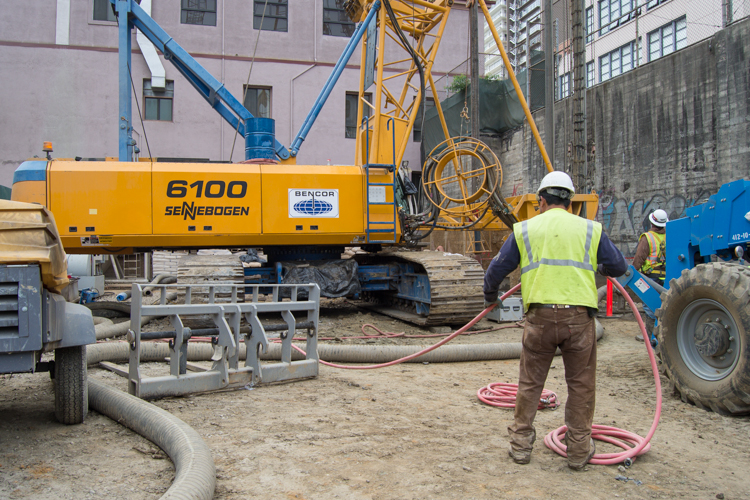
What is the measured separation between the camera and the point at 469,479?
3.46 m

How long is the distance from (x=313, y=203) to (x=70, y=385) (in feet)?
18.8

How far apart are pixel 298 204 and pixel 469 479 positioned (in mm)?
6684

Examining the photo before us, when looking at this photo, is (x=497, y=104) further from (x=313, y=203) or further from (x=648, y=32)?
(x=313, y=203)

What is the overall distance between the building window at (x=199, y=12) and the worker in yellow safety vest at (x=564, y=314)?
20118 mm

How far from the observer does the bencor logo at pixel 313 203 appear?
9531mm

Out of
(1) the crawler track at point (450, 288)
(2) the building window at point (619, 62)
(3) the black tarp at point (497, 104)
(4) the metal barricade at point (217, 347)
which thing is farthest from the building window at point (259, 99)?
(4) the metal barricade at point (217, 347)

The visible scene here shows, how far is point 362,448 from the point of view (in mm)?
3957

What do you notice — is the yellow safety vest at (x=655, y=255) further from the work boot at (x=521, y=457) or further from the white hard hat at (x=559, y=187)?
the work boot at (x=521, y=457)

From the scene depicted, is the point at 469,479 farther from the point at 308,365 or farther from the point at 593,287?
the point at 308,365

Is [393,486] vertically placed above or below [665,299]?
below

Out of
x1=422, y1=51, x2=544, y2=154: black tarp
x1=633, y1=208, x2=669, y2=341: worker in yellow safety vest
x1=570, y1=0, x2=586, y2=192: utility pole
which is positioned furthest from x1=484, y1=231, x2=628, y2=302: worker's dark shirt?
x1=422, y1=51, x2=544, y2=154: black tarp

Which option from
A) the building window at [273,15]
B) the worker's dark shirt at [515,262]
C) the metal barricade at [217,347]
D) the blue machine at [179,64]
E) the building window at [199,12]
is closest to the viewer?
the worker's dark shirt at [515,262]

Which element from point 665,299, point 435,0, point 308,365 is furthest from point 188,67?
point 665,299

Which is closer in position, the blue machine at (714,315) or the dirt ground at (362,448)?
the dirt ground at (362,448)
